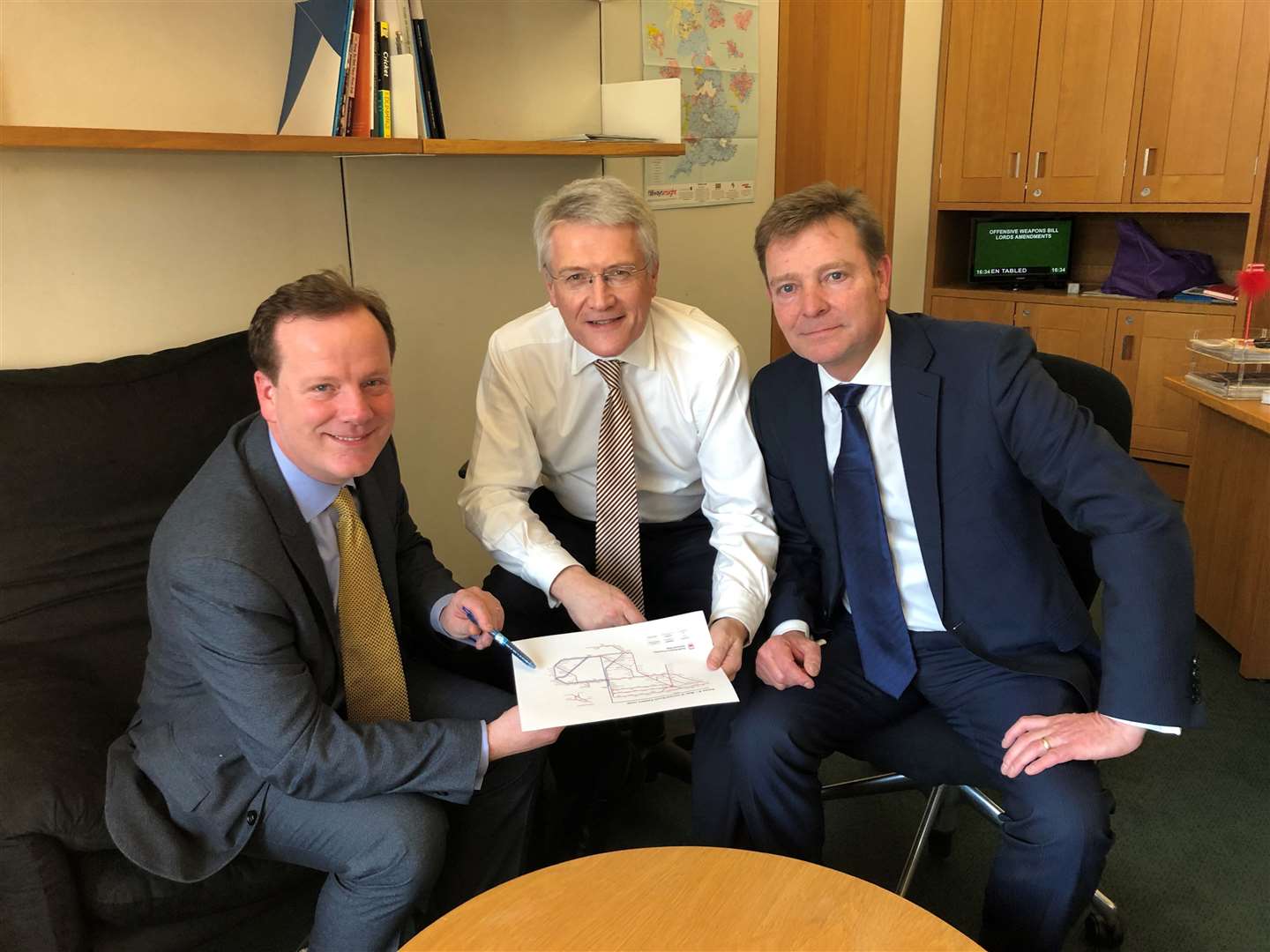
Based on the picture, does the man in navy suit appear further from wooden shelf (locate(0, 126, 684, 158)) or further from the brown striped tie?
wooden shelf (locate(0, 126, 684, 158))

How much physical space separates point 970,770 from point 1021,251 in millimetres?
3463

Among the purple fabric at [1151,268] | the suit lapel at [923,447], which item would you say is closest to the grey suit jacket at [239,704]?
the suit lapel at [923,447]

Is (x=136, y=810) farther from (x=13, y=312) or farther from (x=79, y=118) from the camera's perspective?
(x=79, y=118)

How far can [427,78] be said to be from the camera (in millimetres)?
2273

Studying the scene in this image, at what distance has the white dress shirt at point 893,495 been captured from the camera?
1.81 m

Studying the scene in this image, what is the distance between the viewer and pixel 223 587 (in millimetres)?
1425

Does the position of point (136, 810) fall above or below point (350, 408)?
below

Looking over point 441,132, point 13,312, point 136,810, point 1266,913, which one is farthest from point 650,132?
point 1266,913

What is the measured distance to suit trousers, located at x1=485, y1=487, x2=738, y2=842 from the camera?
2.08 metres

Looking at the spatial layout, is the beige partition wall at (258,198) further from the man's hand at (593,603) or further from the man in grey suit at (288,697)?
the man's hand at (593,603)

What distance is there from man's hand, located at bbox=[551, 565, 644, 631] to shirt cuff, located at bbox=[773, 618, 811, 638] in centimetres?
25

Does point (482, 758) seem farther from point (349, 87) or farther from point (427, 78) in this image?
point (427, 78)

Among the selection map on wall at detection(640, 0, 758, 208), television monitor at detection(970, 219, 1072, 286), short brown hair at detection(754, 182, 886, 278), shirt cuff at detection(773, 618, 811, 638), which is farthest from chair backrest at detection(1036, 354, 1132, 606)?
television monitor at detection(970, 219, 1072, 286)

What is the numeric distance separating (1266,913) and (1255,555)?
110 centimetres
